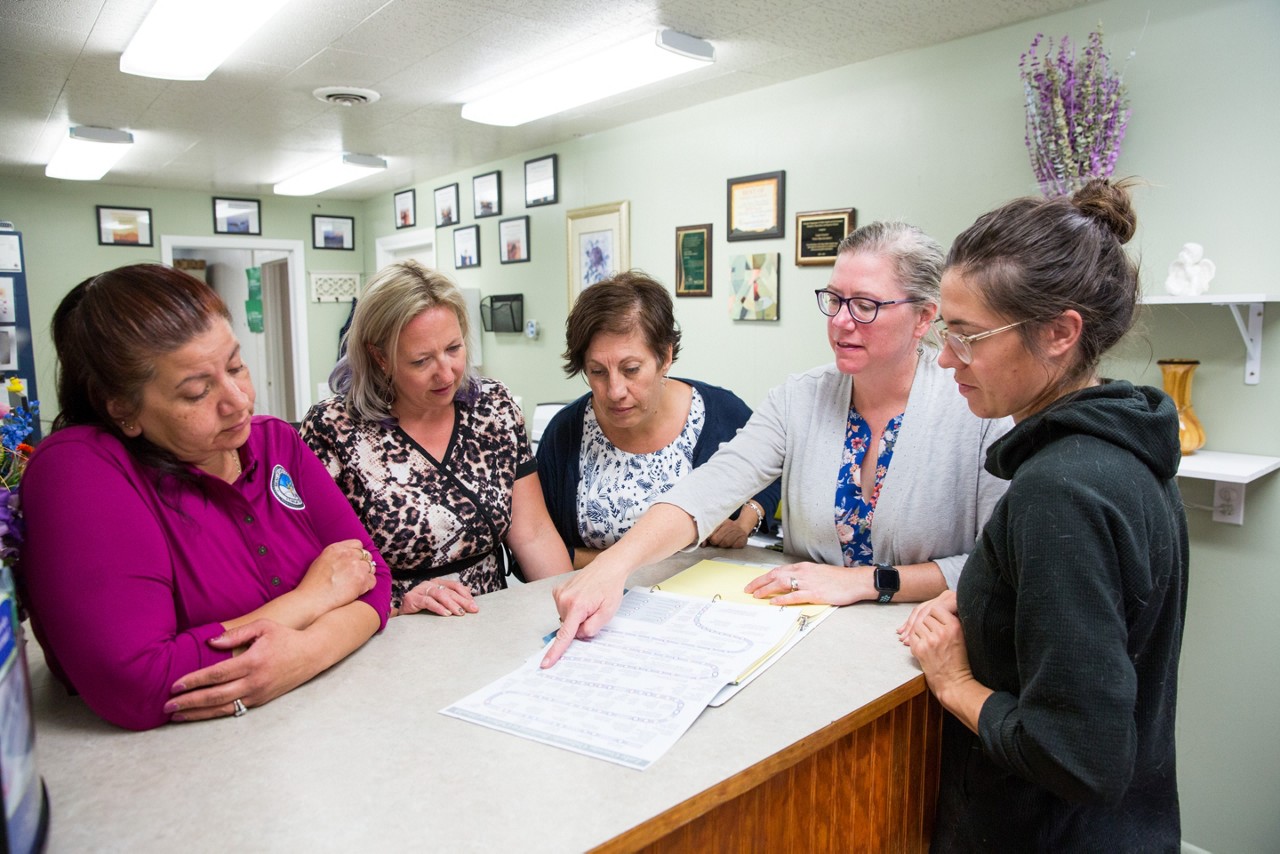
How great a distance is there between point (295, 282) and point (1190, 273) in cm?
664

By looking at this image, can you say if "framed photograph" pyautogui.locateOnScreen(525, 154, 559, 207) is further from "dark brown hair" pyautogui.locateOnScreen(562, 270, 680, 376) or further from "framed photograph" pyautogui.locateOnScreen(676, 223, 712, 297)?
"dark brown hair" pyautogui.locateOnScreen(562, 270, 680, 376)

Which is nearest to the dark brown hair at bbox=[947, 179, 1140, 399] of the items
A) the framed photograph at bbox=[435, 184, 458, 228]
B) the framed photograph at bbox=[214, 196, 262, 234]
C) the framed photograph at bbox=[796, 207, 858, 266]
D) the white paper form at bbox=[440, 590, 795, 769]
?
the white paper form at bbox=[440, 590, 795, 769]

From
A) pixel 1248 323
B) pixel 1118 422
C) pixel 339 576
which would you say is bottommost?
pixel 339 576

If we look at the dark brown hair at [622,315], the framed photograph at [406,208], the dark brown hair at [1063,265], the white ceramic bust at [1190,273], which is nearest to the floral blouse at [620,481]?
the dark brown hair at [622,315]

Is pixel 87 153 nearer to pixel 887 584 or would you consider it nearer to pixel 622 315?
pixel 622 315

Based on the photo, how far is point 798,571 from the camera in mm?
1438

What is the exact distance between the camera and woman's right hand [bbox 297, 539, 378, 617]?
3.94 feet

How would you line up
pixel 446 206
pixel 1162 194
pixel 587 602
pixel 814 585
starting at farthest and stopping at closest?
pixel 446 206 → pixel 1162 194 → pixel 814 585 → pixel 587 602

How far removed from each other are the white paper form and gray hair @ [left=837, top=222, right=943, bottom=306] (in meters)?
0.64

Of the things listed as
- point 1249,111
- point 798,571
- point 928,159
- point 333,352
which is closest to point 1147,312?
point 1249,111

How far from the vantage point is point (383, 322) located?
1694mm

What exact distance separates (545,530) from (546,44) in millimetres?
2050

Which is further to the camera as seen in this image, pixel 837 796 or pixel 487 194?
pixel 487 194

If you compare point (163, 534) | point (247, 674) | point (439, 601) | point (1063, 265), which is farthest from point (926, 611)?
point (163, 534)
